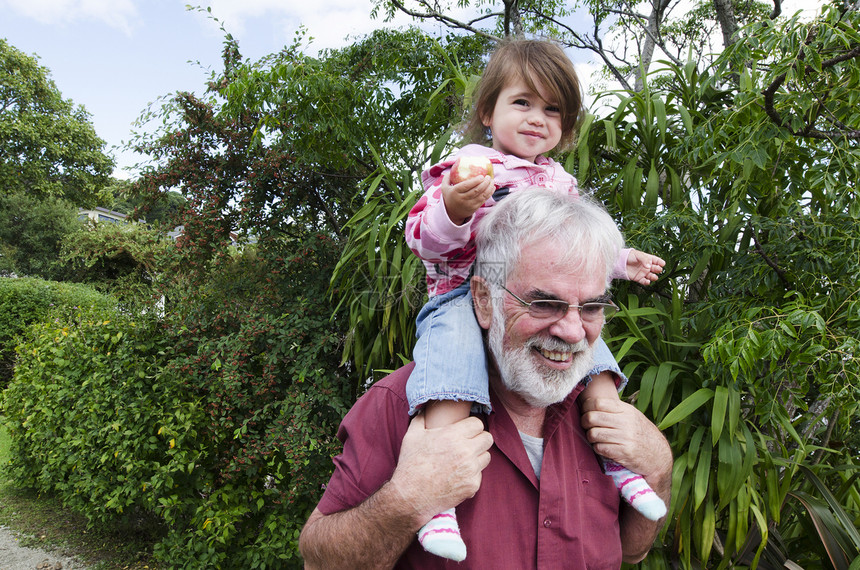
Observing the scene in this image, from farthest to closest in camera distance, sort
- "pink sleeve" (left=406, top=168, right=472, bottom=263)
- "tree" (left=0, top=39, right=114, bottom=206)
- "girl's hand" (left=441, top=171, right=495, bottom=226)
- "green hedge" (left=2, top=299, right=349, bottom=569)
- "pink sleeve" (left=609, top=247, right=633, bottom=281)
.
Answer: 1. "tree" (left=0, top=39, right=114, bottom=206)
2. "green hedge" (left=2, top=299, right=349, bottom=569)
3. "pink sleeve" (left=609, top=247, right=633, bottom=281)
4. "pink sleeve" (left=406, top=168, right=472, bottom=263)
5. "girl's hand" (left=441, top=171, right=495, bottom=226)

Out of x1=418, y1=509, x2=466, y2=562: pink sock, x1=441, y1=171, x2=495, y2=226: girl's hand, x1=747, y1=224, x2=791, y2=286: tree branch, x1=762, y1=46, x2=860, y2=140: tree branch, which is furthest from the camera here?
x1=747, y1=224, x2=791, y2=286: tree branch

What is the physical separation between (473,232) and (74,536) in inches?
187

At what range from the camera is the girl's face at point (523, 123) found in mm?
1744

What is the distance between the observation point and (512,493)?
133 cm

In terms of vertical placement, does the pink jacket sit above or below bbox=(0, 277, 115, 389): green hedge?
above

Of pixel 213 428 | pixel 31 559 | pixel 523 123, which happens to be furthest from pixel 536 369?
pixel 31 559

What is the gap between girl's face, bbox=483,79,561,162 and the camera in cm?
174

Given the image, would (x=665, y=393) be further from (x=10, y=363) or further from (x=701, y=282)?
(x=10, y=363)

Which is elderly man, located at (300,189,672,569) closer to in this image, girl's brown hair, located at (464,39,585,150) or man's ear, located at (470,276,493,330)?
man's ear, located at (470,276,493,330)

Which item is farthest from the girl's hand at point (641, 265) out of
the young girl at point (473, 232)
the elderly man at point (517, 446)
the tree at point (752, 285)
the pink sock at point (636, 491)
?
the pink sock at point (636, 491)

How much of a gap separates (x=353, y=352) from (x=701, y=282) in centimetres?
204

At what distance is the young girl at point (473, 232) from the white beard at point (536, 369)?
6 centimetres

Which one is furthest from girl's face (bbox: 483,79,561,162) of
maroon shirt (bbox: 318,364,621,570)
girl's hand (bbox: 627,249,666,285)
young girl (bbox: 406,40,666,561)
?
maroon shirt (bbox: 318,364,621,570)

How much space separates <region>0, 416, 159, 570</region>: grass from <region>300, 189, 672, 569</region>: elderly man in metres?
3.52
